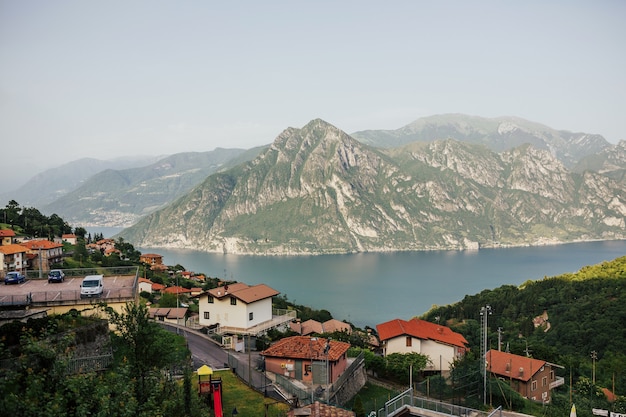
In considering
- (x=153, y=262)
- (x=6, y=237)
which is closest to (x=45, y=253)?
(x=6, y=237)

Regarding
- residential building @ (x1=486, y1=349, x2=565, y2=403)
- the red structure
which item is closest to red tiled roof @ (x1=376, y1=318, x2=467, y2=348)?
residential building @ (x1=486, y1=349, x2=565, y2=403)

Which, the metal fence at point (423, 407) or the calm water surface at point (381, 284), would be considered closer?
the metal fence at point (423, 407)

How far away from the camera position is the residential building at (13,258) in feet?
163

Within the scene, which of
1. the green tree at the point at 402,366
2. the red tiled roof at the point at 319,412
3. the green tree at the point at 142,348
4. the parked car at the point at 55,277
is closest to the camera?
the green tree at the point at 142,348

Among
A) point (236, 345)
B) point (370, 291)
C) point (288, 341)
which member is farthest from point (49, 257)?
point (370, 291)

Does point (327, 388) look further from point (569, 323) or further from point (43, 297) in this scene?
point (569, 323)

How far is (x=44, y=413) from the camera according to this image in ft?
29.9

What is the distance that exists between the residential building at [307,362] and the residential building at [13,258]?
35.9 m

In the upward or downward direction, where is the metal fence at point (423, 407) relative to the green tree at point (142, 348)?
downward

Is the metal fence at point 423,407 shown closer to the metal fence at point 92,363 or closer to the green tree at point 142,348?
the green tree at point 142,348

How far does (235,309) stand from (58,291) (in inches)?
665

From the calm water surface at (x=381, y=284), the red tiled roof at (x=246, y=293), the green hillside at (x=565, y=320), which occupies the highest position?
the red tiled roof at (x=246, y=293)

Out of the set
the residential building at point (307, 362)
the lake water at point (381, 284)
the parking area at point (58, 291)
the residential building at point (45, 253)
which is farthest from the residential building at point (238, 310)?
the lake water at point (381, 284)

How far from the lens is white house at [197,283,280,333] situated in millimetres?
36156
